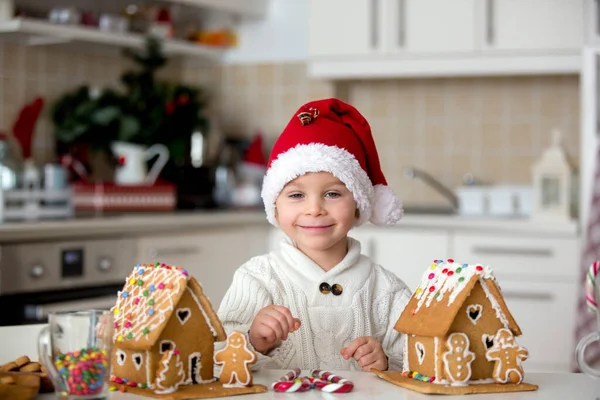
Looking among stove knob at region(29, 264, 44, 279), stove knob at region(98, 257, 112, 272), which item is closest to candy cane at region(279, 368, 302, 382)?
stove knob at region(29, 264, 44, 279)

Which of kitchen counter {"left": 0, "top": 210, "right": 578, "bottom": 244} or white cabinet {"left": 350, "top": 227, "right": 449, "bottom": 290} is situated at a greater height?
kitchen counter {"left": 0, "top": 210, "right": 578, "bottom": 244}

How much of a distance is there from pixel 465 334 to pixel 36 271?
201 cm

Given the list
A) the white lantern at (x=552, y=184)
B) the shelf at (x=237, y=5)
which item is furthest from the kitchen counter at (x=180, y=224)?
the shelf at (x=237, y=5)

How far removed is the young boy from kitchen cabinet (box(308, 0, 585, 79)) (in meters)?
2.27

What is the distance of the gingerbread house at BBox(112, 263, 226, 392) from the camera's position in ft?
3.32

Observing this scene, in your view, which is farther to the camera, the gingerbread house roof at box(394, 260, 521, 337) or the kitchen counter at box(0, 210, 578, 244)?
the kitchen counter at box(0, 210, 578, 244)

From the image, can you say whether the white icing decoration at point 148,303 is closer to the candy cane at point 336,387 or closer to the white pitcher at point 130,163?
the candy cane at point 336,387

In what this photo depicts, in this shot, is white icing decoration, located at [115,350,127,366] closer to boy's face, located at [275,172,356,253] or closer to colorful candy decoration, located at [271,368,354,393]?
colorful candy decoration, located at [271,368,354,393]

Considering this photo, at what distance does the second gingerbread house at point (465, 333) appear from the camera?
1.04 metres

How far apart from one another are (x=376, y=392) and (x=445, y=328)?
4.3 inches

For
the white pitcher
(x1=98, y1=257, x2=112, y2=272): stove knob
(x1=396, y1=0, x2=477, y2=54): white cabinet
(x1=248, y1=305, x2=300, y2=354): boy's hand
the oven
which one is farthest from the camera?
(x1=396, y1=0, x2=477, y2=54): white cabinet

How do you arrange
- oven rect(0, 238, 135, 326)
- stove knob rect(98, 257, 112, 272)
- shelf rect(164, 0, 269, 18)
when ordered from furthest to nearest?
shelf rect(164, 0, 269, 18) → stove knob rect(98, 257, 112, 272) → oven rect(0, 238, 135, 326)

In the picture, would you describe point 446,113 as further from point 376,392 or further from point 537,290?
point 376,392

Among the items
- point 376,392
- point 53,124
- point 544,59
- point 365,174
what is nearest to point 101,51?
point 53,124
